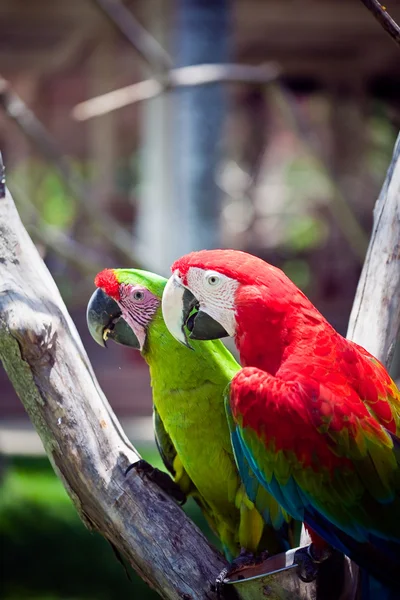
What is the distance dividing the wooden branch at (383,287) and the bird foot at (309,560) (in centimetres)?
39

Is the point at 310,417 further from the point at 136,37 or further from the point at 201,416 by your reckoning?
the point at 136,37

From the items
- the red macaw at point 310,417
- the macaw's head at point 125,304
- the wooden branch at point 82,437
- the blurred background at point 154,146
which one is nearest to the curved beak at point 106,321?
the macaw's head at point 125,304

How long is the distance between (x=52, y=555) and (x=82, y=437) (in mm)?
2295

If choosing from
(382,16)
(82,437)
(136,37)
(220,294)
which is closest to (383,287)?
(220,294)

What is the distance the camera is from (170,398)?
58.7 inches

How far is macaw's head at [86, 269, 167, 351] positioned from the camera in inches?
59.4

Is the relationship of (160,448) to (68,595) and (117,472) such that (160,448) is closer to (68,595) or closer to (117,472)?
(117,472)

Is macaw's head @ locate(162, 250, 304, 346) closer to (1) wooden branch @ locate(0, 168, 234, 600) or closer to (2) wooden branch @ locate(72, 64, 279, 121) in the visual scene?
(1) wooden branch @ locate(0, 168, 234, 600)

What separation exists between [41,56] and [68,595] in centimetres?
425

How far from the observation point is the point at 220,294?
1312 millimetres

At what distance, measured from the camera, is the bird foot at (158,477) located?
1.38 meters

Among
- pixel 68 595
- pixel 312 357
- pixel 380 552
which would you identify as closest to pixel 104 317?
pixel 312 357

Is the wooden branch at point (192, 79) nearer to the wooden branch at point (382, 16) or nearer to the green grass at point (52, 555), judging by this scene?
the wooden branch at point (382, 16)

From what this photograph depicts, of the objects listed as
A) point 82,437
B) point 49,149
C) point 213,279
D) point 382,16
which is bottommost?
point 82,437
